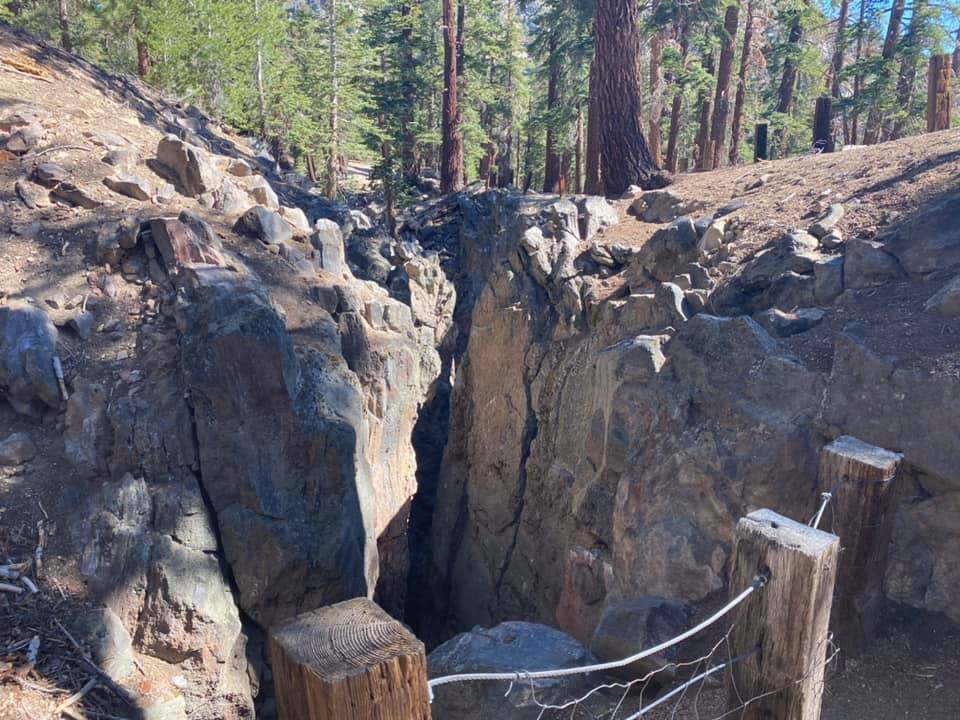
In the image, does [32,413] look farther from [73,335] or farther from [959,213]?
[959,213]

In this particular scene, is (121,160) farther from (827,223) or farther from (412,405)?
(827,223)

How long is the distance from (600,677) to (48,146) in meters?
8.31

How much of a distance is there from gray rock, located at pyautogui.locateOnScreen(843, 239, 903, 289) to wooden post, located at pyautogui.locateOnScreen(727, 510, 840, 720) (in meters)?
3.75

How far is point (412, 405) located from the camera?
9.62 m

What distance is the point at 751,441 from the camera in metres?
4.63

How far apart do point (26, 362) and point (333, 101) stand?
13290 millimetres

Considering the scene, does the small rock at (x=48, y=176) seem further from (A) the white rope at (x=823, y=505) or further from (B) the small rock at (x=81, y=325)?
(A) the white rope at (x=823, y=505)

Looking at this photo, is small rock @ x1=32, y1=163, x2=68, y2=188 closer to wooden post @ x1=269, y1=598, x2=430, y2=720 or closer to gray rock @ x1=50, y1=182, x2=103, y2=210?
gray rock @ x1=50, y1=182, x2=103, y2=210

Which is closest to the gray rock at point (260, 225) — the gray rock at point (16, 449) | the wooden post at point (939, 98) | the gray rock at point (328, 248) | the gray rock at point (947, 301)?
the gray rock at point (328, 248)

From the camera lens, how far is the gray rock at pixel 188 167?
29.1ft

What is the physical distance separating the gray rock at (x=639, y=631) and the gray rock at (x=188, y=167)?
7289 millimetres

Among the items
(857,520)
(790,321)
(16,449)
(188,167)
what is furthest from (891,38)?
(16,449)

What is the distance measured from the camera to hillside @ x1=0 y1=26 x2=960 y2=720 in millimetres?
4469

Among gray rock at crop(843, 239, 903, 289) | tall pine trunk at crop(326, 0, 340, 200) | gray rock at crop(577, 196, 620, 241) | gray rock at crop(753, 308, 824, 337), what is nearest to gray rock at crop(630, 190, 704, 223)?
gray rock at crop(577, 196, 620, 241)
